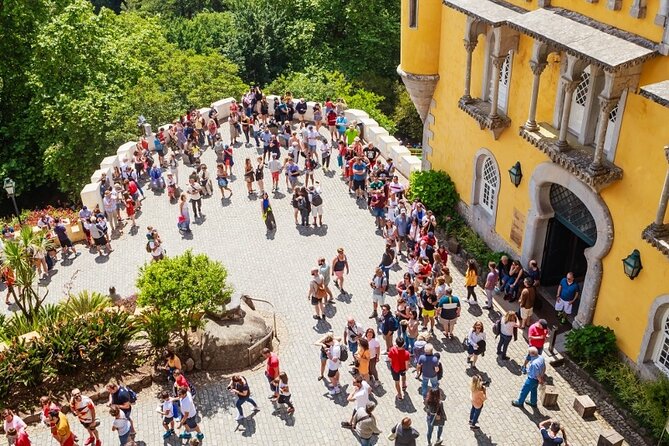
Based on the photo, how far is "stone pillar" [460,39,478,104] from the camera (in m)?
20.1

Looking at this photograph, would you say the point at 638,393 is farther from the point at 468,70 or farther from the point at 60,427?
the point at 60,427

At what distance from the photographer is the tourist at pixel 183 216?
23.3 m

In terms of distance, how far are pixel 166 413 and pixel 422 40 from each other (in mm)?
13747

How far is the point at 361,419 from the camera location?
559 inches

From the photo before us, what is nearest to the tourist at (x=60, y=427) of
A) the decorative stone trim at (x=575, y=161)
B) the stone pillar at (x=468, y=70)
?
the decorative stone trim at (x=575, y=161)

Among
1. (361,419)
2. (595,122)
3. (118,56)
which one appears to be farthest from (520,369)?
(118,56)

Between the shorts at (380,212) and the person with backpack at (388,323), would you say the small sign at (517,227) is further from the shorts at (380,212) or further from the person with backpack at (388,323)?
the person with backpack at (388,323)

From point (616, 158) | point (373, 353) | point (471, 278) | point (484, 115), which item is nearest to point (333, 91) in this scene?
point (484, 115)

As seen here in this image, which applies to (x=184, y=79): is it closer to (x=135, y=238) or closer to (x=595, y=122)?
(x=135, y=238)

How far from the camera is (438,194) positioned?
76.0 ft

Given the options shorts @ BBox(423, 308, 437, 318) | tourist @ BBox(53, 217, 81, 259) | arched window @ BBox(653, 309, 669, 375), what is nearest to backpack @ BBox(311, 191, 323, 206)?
shorts @ BBox(423, 308, 437, 318)

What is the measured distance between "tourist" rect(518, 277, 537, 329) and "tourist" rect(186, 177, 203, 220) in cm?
1130

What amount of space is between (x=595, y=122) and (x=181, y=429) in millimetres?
11378

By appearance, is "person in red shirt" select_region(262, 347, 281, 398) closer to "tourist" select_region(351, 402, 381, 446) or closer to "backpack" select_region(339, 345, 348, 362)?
"backpack" select_region(339, 345, 348, 362)
